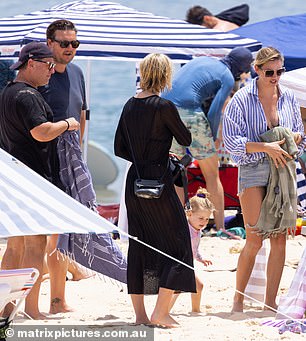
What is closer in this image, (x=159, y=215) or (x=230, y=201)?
(x=159, y=215)

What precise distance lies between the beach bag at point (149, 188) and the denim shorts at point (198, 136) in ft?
10.0

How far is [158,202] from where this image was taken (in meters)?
5.95

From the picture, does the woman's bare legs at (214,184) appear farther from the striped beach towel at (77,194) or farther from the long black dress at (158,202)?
the long black dress at (158,202)

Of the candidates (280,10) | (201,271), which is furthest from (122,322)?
(280,10)

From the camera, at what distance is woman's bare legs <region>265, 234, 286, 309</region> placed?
21.3 ft

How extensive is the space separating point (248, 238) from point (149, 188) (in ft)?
2.90

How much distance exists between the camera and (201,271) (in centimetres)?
780

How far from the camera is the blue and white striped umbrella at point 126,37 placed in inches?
377

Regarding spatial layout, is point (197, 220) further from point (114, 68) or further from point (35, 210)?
point (114, 68)

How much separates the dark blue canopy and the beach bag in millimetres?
4913

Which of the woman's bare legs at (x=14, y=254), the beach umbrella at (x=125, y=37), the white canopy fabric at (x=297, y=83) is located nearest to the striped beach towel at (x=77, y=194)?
the woman's bare legs at (x=14, y=254)

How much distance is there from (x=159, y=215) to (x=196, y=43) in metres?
4.16

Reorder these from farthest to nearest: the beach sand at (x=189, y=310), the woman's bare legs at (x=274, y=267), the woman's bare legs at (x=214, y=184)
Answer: the woman's bare legs at (x=214, y=184) → the woman's bare legs at (x=274, y=267) → the beach sand at (x=189, y=310)

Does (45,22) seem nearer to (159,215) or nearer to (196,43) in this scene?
(196,43)
